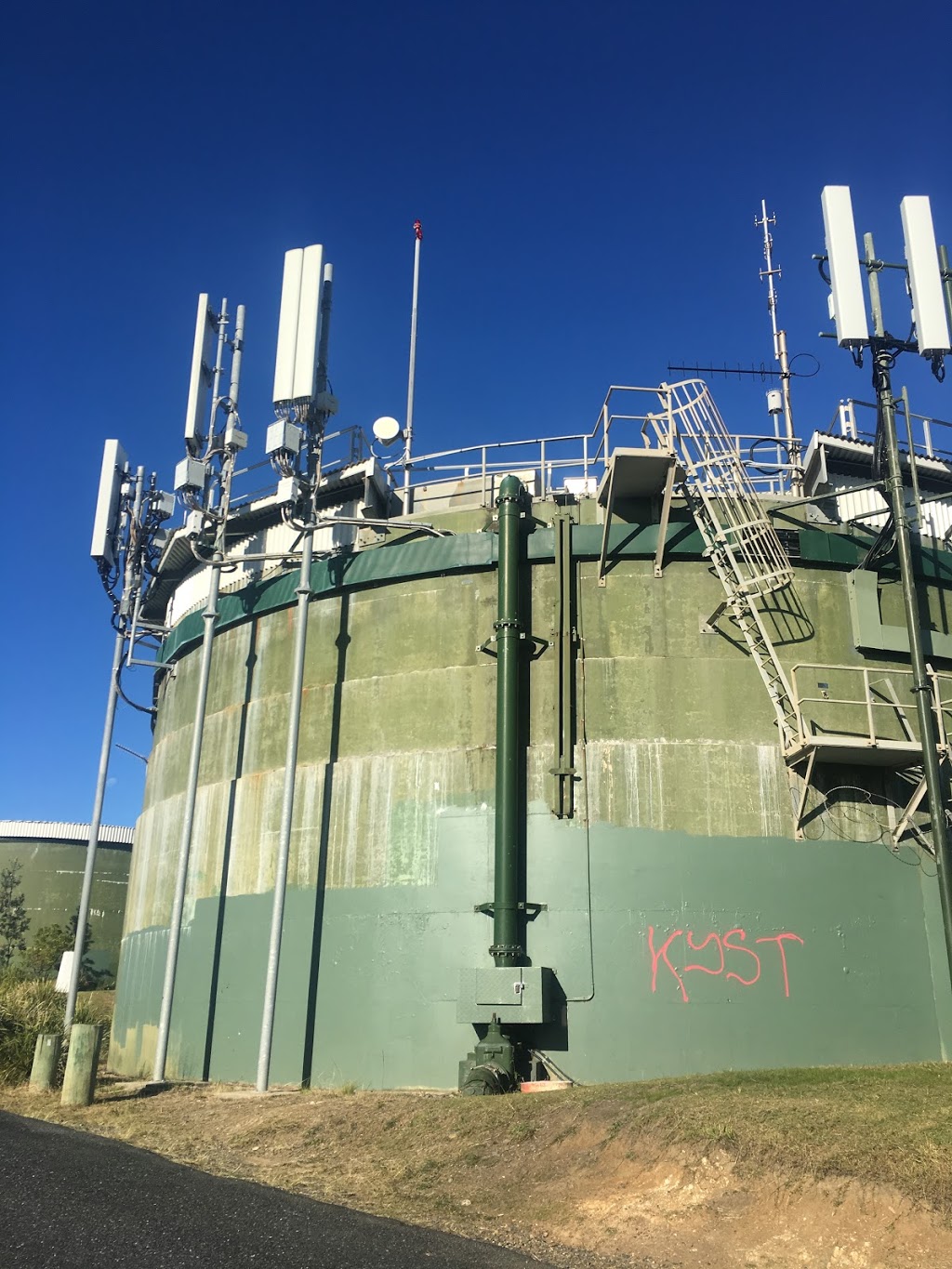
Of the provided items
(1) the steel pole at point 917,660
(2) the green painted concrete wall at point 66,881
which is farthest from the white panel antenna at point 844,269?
(2) the green painted concrete wall at point 66,881

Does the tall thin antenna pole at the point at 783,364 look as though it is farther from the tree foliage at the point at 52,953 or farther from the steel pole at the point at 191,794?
the tree foliage at the point at 52,953

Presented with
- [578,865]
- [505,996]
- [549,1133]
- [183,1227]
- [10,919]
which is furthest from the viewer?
[10,919]

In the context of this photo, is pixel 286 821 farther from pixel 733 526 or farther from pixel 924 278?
pixel 924 278

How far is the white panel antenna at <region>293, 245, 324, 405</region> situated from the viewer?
2220 cm

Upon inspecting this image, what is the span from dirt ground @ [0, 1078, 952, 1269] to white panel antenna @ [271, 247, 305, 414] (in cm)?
1354

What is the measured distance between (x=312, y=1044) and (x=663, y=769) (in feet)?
25.6

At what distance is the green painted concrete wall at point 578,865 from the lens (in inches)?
690

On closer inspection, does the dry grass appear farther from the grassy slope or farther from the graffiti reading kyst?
the graffiti reading kyst

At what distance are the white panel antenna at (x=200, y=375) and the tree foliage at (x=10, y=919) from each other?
94.3 ft

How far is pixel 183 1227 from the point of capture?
31.1 feet

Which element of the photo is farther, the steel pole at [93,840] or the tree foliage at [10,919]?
the tree foliage at [10,919]

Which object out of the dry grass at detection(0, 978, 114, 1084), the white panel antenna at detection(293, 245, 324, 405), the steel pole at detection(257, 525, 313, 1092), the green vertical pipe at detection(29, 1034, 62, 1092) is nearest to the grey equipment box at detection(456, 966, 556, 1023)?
the steel pole at detection(257, 525, 313, 1092)

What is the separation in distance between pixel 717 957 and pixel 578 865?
2.69 m

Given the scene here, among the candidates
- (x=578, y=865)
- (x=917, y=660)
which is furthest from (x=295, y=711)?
(x=917, y=660)
